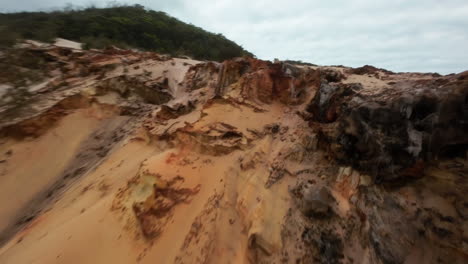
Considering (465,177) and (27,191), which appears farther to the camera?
(27,191)

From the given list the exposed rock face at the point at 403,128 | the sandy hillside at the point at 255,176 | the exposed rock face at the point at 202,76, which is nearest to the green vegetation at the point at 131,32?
the exposed rock face at the point at 202,76

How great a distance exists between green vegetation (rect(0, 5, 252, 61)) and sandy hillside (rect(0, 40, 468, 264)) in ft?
36.4

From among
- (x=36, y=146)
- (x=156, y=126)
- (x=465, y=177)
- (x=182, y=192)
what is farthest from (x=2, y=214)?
(x=465, y=177)

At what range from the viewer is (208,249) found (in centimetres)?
272

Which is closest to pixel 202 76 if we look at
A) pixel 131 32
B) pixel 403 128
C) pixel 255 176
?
pixel 255 176

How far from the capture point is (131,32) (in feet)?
67.5

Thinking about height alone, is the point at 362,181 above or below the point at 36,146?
above

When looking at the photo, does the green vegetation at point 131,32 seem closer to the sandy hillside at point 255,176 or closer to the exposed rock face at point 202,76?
the exposed rock face at point 202,76

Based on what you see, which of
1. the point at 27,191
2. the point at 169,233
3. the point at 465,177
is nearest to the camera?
the point at 465,177

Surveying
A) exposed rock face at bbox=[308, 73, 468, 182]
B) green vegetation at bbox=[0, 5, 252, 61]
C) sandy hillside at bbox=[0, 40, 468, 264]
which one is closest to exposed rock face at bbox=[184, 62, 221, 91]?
sandy hillside at bbox=[0, 40, 468, 264]

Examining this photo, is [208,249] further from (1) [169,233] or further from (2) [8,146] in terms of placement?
(2) [8,146]

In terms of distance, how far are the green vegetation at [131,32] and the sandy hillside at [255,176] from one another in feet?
36.4

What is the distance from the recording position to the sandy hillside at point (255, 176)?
244 centimetres

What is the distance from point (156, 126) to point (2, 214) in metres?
3.35
